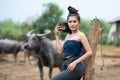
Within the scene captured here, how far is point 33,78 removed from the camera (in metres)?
14.4

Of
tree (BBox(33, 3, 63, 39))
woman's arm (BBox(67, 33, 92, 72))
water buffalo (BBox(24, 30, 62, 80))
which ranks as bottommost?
tree (BBox(33, 3, 63, 39))

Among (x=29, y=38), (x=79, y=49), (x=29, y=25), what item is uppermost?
(x=79, y=49)

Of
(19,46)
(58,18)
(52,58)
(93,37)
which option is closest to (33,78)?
(52,58)

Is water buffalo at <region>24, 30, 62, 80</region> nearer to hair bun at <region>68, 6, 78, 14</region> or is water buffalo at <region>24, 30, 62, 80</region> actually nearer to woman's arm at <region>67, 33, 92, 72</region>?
hair bun at <region>68, 6, 78, 14</region>

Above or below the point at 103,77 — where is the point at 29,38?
above

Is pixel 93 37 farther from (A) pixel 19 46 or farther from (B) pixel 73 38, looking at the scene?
(A) pixel 19 46

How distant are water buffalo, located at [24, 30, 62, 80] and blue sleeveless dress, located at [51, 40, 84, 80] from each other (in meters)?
6.94

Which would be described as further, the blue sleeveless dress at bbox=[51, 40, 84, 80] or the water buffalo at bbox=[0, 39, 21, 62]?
the water buffalo at bbox=[0, 39, 21, 62]

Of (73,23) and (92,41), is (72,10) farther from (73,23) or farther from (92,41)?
(92,41)

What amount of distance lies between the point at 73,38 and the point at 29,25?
1577 inches

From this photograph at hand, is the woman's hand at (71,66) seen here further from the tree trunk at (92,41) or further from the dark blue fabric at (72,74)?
the tree trunk at (92,41)

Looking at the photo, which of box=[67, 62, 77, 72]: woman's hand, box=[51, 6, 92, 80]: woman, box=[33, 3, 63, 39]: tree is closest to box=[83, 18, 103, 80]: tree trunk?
box=[51, 6, 92, 80]: woman

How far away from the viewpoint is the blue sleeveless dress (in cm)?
577

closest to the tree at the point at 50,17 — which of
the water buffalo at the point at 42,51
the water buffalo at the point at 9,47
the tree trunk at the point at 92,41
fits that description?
the water buffalo at the point at 9,47
